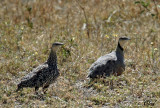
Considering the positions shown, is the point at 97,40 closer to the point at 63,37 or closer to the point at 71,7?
the point at 63,37

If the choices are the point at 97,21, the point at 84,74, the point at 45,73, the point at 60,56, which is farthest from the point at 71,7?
the point at 45,73

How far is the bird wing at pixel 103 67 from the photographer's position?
26.7ft

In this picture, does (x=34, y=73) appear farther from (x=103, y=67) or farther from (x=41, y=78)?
(x=103, y=67)

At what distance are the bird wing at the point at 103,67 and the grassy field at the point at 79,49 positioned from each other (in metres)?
0.19

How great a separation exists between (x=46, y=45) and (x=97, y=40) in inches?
63.6

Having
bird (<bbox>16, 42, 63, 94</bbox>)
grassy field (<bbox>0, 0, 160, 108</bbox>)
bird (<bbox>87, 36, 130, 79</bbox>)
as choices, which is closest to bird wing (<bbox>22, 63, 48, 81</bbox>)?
bird (<bbox>16, 42, 63, 94</bbox>)

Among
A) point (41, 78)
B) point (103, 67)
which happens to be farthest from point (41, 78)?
point (103, 67)

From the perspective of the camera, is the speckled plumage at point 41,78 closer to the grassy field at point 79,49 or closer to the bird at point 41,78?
the bird at point 41,78

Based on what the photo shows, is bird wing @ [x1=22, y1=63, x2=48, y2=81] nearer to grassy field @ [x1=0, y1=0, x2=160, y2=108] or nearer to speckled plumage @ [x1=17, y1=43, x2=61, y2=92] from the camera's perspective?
speckled plumage @ [x1=17, y1=43, x2=61, y2=92]

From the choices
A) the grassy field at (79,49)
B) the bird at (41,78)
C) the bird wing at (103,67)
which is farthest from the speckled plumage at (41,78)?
the bird wing at (103,67)

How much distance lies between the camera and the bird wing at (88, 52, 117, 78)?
8141 mm

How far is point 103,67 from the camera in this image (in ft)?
27.0

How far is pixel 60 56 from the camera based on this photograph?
9469 mm

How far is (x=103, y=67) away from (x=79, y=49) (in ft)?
5.88
